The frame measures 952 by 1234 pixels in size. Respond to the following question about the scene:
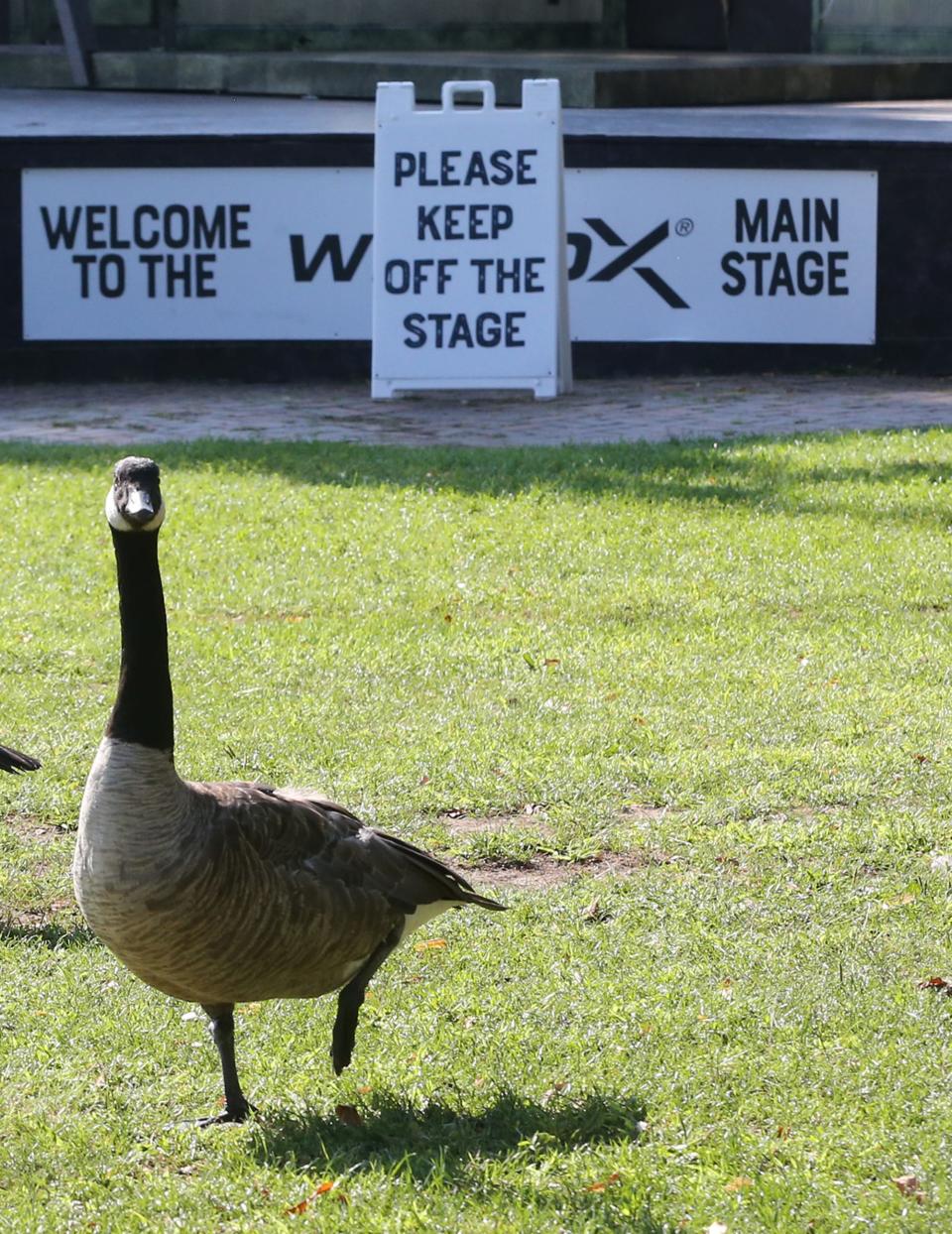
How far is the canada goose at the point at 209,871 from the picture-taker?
147 inches

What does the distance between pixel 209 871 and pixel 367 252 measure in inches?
497

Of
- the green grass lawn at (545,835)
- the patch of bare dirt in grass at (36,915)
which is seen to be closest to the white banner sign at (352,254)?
the green grass lawn at (545,835)

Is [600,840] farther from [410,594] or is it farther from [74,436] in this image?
[74,436]

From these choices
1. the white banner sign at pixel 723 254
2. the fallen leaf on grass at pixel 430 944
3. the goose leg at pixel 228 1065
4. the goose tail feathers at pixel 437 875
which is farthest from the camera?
the white banner sign at pixel 723 254

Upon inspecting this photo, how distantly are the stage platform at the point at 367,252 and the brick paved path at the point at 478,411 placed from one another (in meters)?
0.35

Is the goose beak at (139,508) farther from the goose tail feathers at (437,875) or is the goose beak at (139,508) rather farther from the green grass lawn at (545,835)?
the green grass lawn at (545,835)

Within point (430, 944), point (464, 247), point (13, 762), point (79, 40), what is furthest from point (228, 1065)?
point (79, 40)

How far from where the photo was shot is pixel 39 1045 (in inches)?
181

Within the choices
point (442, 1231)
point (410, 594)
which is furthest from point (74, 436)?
point (442, 1231)

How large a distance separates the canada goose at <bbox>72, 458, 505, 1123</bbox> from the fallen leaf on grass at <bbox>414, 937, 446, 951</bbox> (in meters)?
0.90

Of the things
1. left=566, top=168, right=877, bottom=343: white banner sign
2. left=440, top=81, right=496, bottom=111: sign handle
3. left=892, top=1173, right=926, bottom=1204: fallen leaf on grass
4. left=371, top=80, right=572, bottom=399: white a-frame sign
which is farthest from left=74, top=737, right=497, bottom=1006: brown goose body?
left=566, top=168, right=877, bottom=343: white banner sign

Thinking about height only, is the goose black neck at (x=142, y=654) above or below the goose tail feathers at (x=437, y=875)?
above

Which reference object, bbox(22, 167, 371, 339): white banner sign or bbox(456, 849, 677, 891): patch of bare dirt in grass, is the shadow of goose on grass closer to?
bbox(456, 849, 677, 891): patch of bare dirt in grass

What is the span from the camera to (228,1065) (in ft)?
13.5
